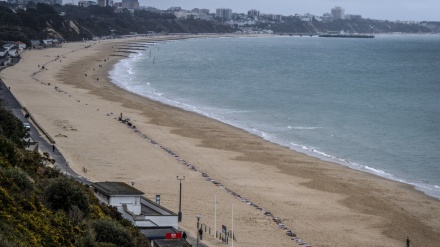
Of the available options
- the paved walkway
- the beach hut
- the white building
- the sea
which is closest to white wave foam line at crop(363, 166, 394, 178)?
the sea

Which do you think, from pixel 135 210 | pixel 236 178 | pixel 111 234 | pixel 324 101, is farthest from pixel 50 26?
pixel 111 234

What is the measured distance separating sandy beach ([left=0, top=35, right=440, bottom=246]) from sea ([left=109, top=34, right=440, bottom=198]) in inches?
88.6

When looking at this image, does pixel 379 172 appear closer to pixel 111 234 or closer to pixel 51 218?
pixel 111 234

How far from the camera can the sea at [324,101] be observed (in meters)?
34.9

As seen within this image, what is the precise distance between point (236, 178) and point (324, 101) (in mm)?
28489

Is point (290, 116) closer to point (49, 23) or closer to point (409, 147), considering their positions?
point (409, 147)

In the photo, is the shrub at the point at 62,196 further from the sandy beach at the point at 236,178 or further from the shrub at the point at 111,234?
the sandy beach at the point at 236,178

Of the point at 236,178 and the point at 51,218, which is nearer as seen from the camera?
the point at 51,218

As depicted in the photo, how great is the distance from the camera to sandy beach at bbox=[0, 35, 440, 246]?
71.8 feet

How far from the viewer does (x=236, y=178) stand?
28.2 metres

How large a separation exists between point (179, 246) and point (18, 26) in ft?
324

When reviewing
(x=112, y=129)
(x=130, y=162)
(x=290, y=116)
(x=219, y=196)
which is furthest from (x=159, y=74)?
(x=219, y=196)

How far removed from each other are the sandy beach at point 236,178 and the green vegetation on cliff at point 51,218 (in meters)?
5.92

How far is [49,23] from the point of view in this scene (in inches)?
4862
